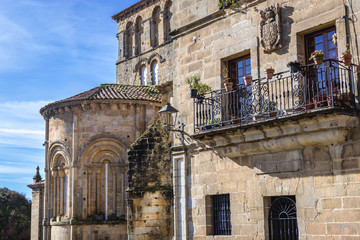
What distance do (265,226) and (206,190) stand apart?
1.96 metres

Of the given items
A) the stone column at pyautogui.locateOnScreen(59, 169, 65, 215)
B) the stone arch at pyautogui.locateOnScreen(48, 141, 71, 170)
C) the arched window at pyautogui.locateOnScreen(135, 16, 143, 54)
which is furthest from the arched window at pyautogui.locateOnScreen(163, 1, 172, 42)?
the stone column at pyautogui.locateOnScreen(59, 169, 65, 215)

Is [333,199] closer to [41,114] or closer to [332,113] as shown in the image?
[332,113]

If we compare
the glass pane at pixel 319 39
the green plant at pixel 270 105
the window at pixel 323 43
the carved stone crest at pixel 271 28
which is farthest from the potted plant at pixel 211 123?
the glass pane at pixel 319 39

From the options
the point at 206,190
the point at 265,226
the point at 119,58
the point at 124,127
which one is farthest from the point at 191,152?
the point at 119,58

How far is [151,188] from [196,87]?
340cm

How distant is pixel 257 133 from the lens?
1065 cm

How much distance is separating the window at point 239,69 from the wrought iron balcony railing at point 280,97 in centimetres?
25

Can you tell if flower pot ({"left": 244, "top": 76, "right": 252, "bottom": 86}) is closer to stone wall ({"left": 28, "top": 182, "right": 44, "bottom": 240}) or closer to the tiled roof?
the tiled roof

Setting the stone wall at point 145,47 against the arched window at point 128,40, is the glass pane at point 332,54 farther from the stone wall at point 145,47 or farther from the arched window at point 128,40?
the arched window at point 128,40

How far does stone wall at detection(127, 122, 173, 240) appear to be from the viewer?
13.9 m

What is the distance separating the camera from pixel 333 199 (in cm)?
962

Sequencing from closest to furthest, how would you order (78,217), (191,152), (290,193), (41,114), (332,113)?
(332,113) → (290,193) → (191,152) → (78,217) → (41,114)

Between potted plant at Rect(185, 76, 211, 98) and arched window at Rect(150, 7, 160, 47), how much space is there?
20.6 meters

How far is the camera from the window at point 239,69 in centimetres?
1199
